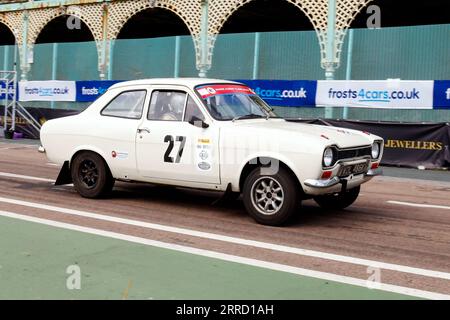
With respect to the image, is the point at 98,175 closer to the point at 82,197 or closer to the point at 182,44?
the point at 82,197

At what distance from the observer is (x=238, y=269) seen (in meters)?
5.12

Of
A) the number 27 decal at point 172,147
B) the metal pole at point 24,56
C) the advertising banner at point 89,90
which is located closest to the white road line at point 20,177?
the number 27 decal at point 172,147

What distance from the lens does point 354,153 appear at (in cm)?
706

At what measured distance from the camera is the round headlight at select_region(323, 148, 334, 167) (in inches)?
258

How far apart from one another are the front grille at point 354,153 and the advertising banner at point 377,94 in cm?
860

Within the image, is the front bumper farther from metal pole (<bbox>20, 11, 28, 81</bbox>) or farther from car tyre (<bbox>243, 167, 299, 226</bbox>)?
metal pole (<bbox>20, 11, 28, 81</bbox>)

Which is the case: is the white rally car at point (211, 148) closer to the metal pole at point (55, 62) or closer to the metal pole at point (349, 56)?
the metal pole at point (349, 56)

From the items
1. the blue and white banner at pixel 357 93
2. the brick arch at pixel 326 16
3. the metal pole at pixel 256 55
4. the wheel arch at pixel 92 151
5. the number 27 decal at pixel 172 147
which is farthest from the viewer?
the metal pole at pixel 256 55

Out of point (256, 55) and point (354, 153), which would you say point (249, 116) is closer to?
point (354, 153)

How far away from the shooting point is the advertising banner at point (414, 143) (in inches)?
550

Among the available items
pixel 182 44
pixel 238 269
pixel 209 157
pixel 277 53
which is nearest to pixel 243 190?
Result: pixel 209 157

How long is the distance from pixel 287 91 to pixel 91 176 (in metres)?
10.4

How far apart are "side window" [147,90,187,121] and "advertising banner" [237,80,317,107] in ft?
32.5
